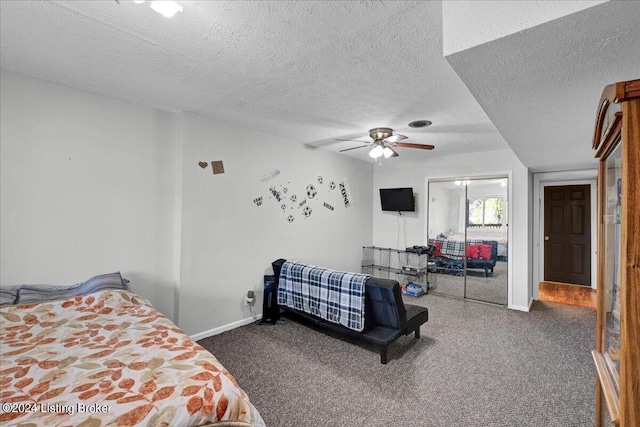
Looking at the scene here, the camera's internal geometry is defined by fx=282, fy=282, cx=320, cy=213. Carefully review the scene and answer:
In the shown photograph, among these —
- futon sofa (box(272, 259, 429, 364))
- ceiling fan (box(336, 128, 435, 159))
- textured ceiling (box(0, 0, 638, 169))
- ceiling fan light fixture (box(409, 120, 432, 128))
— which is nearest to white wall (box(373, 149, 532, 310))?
textured ceiling (box(0, 0, 638, 169))

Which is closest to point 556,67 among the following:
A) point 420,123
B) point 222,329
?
point 420,123

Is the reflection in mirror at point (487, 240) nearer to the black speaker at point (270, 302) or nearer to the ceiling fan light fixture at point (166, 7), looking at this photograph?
the black speaker at point (270, 302)

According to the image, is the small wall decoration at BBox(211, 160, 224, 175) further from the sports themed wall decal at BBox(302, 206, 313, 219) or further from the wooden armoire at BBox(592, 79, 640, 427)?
the wooden armoire at BBox(592, 79, 640, 427)

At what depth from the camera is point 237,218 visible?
11.1ft

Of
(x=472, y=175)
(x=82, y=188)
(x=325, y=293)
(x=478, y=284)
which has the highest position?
(x=472, y=175)

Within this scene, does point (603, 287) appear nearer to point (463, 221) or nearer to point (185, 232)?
point (185, 232)

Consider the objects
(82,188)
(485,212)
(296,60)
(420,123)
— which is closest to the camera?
(296,60)

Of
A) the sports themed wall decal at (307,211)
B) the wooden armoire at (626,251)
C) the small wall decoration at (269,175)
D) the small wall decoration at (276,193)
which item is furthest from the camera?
the sports themed wall decal at (307,211)

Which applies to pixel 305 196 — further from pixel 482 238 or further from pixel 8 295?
pixel 8 295

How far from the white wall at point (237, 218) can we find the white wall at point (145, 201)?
0.01 metres

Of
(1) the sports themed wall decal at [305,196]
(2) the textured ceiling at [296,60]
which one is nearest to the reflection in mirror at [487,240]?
(2) the textured ceiling at [296,60]

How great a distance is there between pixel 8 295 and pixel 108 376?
1.47m

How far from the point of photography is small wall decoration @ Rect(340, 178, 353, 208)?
4.94 m

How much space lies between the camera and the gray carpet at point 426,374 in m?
1.92
